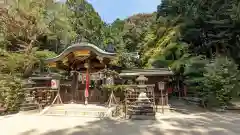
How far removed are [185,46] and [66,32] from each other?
436 inches

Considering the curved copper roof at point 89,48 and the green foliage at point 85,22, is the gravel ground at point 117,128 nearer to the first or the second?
the curved copper roof at point 89,48

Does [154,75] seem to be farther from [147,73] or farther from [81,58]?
[81,58]

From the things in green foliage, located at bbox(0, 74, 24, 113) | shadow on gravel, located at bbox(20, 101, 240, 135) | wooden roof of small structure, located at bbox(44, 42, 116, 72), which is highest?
wooden roof of small structure, located at bbox(44, 42, 116, 72)

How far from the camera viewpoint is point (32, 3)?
59.5ft

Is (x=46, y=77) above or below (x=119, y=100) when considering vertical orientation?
above

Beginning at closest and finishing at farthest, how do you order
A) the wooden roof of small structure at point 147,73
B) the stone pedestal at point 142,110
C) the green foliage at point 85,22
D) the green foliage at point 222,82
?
the stone pedestal at point 142,110 → the green foliage at point 222,82 → the wooden roof of small structure at point 147,73 → the green foliage at point 85,22

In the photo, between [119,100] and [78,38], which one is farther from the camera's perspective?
[78,38]

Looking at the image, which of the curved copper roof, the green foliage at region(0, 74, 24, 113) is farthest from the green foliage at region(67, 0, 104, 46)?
the green foliage at region(0, 74, 24, 113)

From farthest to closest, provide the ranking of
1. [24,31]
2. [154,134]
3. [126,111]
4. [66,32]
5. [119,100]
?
1. [66,32]
2. [24,31]
3. [119,100]
4. [126,111]
5. [154,134]

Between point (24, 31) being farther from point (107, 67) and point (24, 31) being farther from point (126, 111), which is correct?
point (126, 111)

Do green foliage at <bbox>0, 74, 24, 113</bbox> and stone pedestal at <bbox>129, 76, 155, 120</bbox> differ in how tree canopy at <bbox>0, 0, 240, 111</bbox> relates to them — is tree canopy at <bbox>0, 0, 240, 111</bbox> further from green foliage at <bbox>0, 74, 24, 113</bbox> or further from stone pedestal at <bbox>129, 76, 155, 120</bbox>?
stone pedestal at <bbox>129, 76, 155, 120</bbox>

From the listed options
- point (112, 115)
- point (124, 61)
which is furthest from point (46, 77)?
point (112, 115)

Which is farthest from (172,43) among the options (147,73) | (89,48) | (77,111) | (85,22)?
(85,22)

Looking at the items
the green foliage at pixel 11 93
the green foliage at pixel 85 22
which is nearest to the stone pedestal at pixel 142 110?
the green foliage at pixel 11 93
